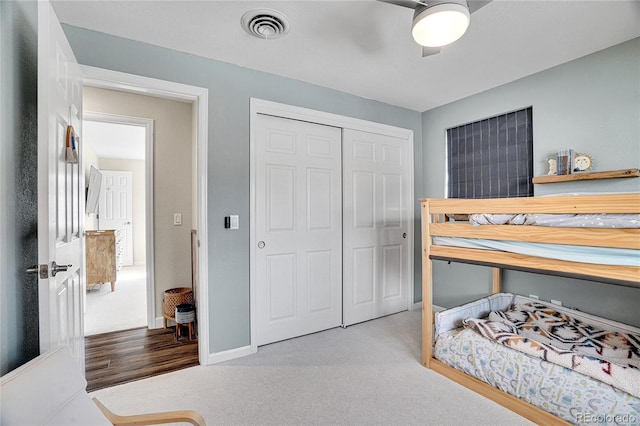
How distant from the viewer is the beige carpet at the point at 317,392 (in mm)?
1821

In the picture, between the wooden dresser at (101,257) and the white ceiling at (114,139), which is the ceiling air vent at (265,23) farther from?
the wooden dresser at (101,257)

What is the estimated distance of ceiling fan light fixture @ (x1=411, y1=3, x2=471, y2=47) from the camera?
1.42 meters

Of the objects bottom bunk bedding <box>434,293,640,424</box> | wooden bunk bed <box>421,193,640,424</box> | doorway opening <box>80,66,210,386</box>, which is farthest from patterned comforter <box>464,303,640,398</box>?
doorway opening <box>80,66,210,386</box>

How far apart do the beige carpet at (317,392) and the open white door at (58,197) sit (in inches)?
25.1

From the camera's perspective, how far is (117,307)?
385 cm

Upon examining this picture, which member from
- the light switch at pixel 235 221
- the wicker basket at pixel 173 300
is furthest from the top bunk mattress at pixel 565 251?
the wicker basket at pixel 173 300

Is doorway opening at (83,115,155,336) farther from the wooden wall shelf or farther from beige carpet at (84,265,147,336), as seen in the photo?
the wooden wall shelf

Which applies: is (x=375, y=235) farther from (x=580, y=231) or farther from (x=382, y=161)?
(x=580, y=231)

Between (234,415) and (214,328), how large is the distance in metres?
0.78

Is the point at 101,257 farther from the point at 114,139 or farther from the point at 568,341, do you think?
the point at 568,341

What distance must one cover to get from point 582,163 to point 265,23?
8.45 feet

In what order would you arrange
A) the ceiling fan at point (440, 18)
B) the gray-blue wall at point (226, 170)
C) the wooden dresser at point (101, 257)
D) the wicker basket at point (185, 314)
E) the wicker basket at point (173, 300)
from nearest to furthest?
the ceiling fan at point (440, 18) < the gray-blue wall at point (226, 170) < the wicker basket at point (185, 314) < the wicker basket at point (173, 300) < the wooden dresser at point (101, 257)

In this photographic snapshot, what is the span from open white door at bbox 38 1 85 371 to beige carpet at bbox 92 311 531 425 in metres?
0.64

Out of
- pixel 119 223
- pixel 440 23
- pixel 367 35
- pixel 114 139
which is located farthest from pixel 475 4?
pixel 119 223
